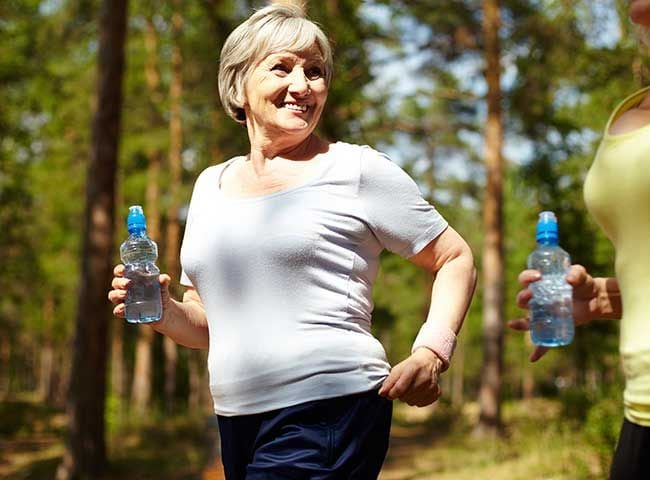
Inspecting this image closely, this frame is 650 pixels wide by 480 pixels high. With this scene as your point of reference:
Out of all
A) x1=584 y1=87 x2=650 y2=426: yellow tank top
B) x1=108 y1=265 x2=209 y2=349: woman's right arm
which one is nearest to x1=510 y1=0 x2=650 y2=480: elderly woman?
x1=584 y1=87 x2=650 y2=426: yellow tank top

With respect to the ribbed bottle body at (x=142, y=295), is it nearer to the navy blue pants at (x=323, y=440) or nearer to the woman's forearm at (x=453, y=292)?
the navy blue pants at (x=323, y=440)

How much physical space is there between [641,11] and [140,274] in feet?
5.89

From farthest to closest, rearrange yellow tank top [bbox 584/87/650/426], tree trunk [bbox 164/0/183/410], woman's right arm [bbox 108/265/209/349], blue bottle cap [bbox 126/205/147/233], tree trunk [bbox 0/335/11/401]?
1. tree trunk [bbox 0/335/11/401]
2. tree trunk [bbox 164/0/183/410]
3. blue bottle cap [bbox 126/205/147/233]
4. woman's right arm [bbox 108/265/209/349]
5. yellow tank top [bbox 584/87/650/426]

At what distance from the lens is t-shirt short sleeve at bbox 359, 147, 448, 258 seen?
2736 millimetres

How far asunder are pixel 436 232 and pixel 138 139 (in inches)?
932

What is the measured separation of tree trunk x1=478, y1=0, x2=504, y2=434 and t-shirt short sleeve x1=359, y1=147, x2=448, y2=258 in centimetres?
1636

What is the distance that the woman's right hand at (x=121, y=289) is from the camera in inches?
118

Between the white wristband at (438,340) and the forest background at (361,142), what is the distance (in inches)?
171

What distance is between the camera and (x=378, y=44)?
17.9 metres

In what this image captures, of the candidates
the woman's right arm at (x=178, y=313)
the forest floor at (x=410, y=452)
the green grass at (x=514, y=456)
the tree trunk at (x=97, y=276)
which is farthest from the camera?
the tree trunk at (x=97, y=276)

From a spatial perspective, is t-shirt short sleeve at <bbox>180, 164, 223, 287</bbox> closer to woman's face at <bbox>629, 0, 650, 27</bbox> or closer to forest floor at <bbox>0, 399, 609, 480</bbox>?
woman's face at <bbox>629, 0, 650, 27</bbox>

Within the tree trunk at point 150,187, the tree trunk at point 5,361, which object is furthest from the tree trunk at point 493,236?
the tree trunk at point 5,361

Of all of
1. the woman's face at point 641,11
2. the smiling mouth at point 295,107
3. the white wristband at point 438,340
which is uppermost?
the woman's face at point 641,11

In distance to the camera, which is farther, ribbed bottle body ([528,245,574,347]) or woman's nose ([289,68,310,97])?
woman's nose ([289,68,310,97])
